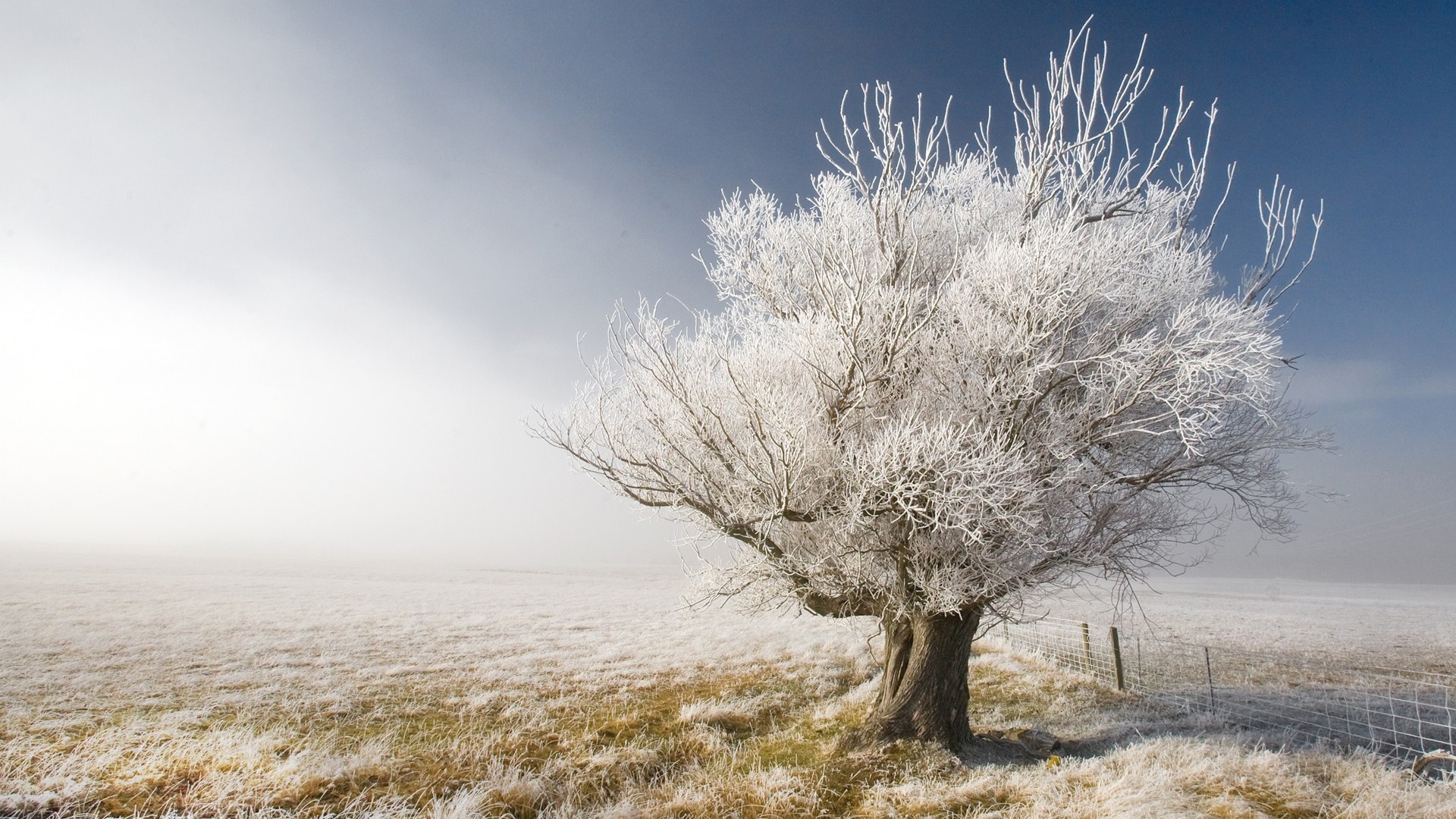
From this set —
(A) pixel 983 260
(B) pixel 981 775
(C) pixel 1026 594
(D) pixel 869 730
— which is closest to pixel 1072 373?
(A) pixel 983 260

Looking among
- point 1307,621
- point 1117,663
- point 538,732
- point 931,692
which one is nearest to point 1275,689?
point 1117,663

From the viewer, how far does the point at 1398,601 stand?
4116 centimetres

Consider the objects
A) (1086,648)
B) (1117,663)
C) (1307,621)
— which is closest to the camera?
(1117,663)

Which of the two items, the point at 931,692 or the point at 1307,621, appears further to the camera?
the point at 1307,621

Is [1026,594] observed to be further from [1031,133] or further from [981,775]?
[1031,133]

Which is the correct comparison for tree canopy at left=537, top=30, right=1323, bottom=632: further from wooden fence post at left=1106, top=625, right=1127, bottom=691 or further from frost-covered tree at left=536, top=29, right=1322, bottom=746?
wooden fence post at left=1106, top=625, right=1127, bottom=691

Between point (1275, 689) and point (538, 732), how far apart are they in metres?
14.2

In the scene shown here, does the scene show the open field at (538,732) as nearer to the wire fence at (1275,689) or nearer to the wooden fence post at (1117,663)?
the wooden fence post at (1117,663)

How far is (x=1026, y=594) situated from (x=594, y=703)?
7.54 m

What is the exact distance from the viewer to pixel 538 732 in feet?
29.1

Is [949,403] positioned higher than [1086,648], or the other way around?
[949,403]

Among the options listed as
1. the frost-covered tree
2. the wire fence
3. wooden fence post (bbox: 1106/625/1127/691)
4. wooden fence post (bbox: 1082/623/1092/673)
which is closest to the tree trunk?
the frost-covered tree

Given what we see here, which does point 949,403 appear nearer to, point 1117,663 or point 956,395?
point 956,395

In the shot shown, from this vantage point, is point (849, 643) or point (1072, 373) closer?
point (1072, 373)
